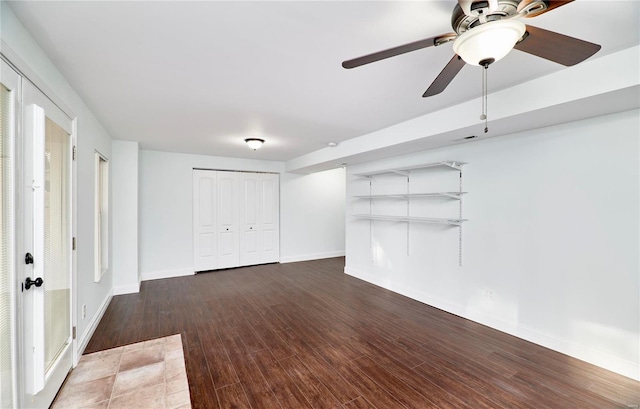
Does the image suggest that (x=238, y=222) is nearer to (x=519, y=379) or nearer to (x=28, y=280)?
(x=28, y=280)

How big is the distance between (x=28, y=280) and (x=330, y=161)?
4.16 metres

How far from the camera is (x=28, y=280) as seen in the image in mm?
1660

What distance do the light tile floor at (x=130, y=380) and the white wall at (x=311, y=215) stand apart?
424cm

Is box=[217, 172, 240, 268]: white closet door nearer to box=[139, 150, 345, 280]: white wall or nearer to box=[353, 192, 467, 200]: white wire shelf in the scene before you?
box=[139, 150, 345, 280]: white wall

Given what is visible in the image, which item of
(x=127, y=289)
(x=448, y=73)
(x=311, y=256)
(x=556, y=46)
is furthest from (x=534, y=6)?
(x=311, y=256)

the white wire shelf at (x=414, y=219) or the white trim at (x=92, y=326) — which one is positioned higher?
the white wire shelf at (x=414, y=219)

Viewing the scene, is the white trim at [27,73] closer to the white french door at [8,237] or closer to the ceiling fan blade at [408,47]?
the white french door at [8,237]

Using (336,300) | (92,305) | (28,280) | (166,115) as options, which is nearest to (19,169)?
(28,280)

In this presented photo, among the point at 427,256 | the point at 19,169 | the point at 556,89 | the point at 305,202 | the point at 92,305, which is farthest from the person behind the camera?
the point at 305,202

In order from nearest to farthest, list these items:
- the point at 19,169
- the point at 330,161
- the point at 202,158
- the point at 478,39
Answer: the point at 478,39, the point at 19,169, the point at 330,161, the point at 202,158

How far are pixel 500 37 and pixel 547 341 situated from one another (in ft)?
10.1

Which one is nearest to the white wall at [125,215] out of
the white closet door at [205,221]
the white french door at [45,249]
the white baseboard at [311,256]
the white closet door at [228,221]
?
the white closet door at [205,221]

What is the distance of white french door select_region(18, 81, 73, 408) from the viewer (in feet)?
5.41

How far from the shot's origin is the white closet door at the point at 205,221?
5786 millimetres
